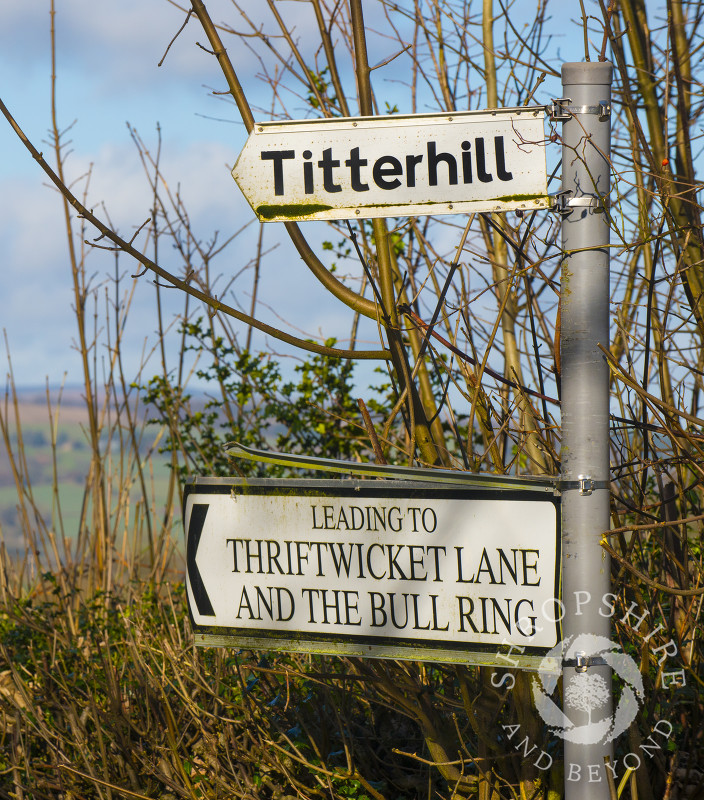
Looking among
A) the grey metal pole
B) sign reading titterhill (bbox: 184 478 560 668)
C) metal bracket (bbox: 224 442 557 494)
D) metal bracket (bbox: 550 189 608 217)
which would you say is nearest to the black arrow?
sign reading titterhill (bbox: 184 478 560 668)

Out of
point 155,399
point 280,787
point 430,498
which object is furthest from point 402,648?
point 155,399

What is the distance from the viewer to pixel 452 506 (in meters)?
1.46

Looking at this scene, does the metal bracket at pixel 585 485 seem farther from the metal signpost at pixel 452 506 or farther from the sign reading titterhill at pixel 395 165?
the sign reading titterhill at pixel 395 165

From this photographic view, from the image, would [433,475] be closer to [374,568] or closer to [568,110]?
[374,568]

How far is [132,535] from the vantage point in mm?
3928

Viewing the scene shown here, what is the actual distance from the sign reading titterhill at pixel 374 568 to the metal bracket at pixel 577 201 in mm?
489

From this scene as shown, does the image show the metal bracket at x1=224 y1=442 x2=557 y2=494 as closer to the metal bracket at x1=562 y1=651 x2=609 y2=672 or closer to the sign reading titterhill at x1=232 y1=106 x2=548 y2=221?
the metal bracket at x1=562 y1=651 x2=609 y2=672

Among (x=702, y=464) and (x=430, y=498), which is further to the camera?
(x=702, y=464)

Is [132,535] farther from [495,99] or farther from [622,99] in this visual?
[622,99]

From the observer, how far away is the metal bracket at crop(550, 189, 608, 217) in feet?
4.55

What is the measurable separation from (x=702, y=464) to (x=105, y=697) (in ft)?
7.06

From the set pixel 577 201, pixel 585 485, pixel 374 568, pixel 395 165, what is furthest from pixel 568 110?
pixel 374 568

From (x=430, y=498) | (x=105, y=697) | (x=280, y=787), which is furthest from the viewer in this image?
(x=105, y=697)

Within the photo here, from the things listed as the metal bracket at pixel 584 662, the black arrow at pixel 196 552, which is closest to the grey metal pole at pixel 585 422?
the metal bracket at pixel 584 662
